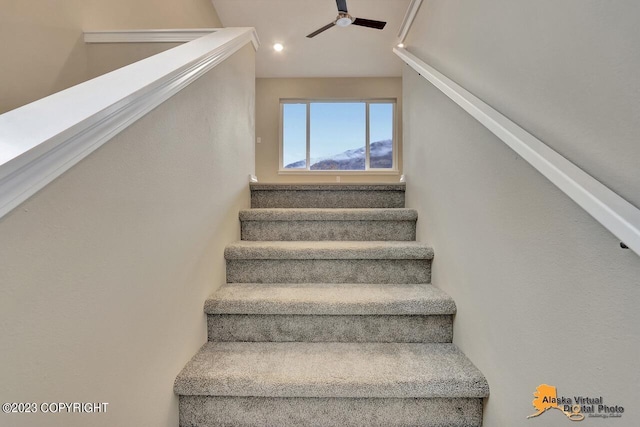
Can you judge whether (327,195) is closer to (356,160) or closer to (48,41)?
(48,41)

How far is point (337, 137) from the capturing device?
18.1 ft

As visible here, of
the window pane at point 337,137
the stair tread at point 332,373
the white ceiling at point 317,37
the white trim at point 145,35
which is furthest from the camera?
the window pane at point 337,137

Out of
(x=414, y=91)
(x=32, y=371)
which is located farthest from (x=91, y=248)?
(x=414, y=91)

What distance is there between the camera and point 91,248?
0.64 meters

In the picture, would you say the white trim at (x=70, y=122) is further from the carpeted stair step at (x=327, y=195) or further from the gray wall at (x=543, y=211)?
the carpeted stair step at (x=327, y=195)

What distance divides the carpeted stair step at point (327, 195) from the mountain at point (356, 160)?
3.33m

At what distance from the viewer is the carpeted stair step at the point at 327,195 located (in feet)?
6.79

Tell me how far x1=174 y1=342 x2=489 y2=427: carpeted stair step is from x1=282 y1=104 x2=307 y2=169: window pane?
14.9 ft

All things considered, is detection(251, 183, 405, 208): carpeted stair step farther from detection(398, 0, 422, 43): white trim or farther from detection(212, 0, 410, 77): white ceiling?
detection(212, 0, 410, 77): white ceiling

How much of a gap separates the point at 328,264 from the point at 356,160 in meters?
4.21

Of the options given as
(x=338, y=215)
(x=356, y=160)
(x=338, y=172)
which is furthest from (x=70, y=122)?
(x=356, y=160)

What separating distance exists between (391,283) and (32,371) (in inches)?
51.1

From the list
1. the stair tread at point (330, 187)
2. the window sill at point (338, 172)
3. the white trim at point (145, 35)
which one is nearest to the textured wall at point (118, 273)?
the stair tread at point (330, 187)

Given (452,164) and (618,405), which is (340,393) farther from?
(452,164)
